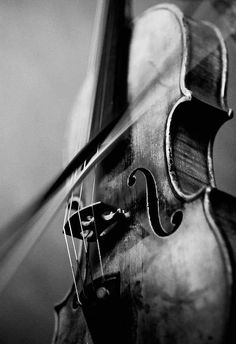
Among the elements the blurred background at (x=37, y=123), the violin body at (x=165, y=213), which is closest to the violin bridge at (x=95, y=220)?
the violin body at (x=165, y=213)

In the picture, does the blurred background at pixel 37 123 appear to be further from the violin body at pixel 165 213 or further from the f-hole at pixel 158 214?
the f-hole at pixel 158 214

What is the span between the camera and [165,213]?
0.64 m

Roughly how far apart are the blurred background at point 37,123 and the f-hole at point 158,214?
831mm

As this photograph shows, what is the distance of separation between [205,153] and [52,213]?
1.28 ft

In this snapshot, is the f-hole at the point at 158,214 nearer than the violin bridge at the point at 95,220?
Yes

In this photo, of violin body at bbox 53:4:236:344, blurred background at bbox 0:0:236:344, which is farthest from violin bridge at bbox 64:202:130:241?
blurred background at bbox 0:0:236:344

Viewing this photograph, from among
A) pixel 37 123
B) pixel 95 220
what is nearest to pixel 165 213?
pixel 95 220

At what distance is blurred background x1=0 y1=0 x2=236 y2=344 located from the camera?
158 cm

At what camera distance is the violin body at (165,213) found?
1.68ft

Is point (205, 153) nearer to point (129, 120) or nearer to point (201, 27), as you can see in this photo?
point (129, 120)

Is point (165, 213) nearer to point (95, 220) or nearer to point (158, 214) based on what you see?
point (158, 214)

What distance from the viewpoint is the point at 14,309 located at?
1589mm

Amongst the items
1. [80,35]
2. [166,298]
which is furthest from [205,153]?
[80,35]

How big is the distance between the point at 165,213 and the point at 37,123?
1170 millimetres
